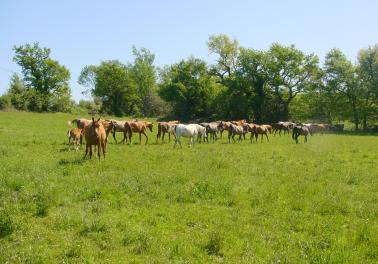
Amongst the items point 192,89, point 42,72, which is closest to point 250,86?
point 192,89

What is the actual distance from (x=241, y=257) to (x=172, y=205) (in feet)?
12.1

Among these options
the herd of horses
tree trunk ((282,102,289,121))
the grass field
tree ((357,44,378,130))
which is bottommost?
the grass field

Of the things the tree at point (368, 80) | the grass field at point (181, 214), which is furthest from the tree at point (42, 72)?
the grass field at point (181, 214)

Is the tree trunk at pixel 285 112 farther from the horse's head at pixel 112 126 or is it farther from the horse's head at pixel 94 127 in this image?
the horse's head at pixel 94 127

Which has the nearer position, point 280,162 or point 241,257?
point 241,257

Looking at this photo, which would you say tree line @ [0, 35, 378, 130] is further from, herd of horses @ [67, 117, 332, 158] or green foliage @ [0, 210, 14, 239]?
green foliage @ [0, 210, 14, 239]

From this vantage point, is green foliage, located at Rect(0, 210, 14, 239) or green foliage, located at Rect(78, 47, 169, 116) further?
green foliage, located at Rect(78, 47, 169, 116)

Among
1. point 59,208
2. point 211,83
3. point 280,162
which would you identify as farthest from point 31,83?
point 59,208

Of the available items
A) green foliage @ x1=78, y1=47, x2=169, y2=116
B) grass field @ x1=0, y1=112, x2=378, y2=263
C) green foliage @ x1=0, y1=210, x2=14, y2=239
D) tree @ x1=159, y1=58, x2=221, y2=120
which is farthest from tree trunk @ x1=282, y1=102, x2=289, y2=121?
green foliage @ x1=0, y1=210, x2=14, y2=239

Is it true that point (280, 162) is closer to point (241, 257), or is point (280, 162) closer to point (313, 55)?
point (241, 257)

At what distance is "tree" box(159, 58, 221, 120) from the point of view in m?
77.4

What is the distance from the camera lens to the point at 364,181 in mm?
14812

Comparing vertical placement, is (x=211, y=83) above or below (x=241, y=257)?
above

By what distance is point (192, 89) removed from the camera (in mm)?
78125
